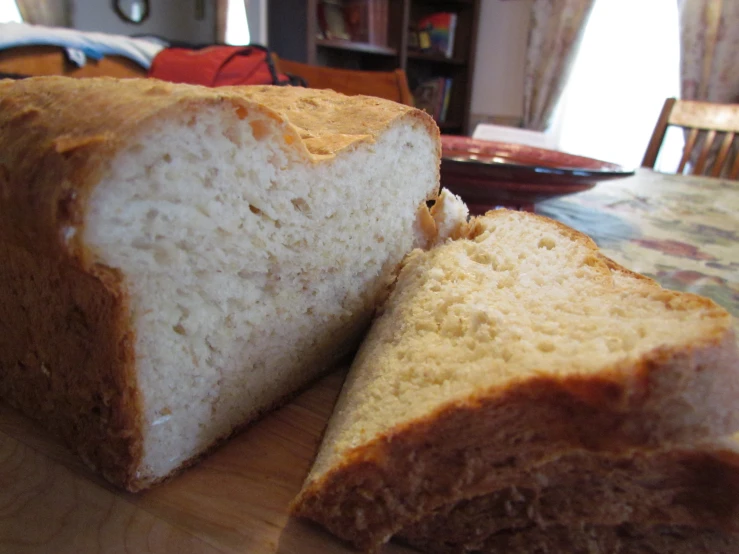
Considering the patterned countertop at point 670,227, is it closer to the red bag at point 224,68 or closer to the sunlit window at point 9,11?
the red bag at point 224,68

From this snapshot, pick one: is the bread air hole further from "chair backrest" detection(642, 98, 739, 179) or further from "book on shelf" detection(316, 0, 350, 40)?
"book on shelf" detection(316, 0, 350, 40)

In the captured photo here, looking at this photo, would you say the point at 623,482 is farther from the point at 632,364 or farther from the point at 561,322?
the point at 561,322

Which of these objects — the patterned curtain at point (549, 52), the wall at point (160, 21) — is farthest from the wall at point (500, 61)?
the wall at point (160, 21)

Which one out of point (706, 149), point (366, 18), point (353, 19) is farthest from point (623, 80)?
point (353, 19)

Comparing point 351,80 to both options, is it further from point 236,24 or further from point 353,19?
point 236,24

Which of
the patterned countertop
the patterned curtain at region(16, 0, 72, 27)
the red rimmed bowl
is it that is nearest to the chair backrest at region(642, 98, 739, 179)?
the patterned countertop

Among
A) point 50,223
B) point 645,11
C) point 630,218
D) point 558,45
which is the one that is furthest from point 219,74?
point 645,11
